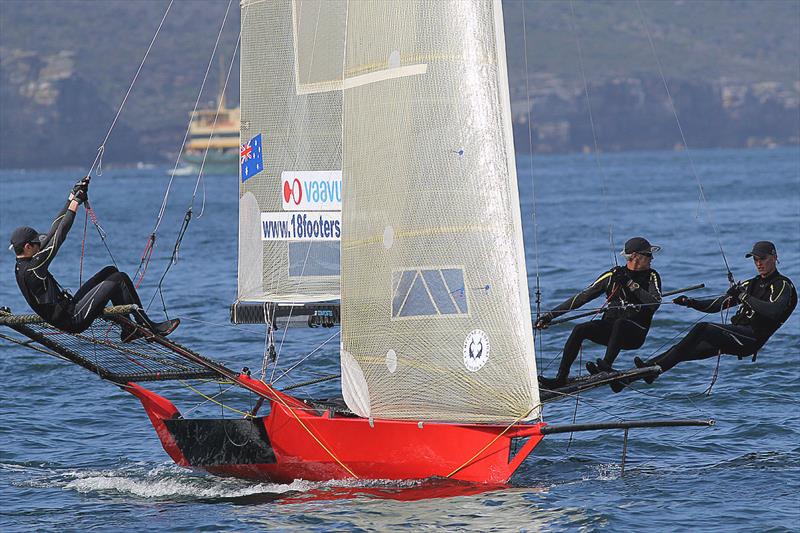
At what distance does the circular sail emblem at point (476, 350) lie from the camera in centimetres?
1108

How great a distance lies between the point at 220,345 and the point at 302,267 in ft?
23.0

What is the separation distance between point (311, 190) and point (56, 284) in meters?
3.05

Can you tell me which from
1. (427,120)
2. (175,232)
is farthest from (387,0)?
(175,232)

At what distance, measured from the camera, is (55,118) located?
19050cm

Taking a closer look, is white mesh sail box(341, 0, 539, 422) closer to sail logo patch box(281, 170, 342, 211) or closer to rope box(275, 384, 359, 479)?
rope box(275, 384, 359, 479)

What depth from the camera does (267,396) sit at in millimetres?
11953

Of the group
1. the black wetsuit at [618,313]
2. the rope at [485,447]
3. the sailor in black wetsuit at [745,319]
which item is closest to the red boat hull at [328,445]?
the rope at [485,447]

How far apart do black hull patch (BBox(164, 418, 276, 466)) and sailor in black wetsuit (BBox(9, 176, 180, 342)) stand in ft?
3.70

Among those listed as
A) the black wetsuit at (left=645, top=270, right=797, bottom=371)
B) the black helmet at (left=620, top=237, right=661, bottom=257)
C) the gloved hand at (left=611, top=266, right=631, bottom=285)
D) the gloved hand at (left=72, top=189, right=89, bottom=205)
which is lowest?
the black wetsuit at (left=645, top=270, right=797, bottom=371)

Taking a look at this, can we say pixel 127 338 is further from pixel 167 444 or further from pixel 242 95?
pixel 242 95

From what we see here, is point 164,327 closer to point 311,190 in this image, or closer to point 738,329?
point 311,190

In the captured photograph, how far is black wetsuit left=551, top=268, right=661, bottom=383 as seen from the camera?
12.2m

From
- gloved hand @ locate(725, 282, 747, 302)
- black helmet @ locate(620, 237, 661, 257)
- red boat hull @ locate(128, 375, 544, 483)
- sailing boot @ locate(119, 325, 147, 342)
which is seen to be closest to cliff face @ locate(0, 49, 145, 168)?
sailing boot @ locate(119, 325, 147, 342)

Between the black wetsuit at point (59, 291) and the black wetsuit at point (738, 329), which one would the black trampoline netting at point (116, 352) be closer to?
the black wetsuit at point (59, 291)
